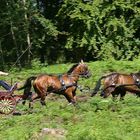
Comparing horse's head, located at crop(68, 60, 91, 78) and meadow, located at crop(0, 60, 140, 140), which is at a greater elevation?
horse's head, located at crop(68, 60, 91, 78)

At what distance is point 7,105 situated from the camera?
17078mm

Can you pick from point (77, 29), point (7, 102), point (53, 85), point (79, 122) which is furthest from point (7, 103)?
point (77, 29)

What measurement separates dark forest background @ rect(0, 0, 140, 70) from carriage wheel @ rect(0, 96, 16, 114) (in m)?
16.2

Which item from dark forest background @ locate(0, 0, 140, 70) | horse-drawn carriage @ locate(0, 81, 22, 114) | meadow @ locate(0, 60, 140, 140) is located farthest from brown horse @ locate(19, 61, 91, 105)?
dark forest background @ locate(0, 0, 140, 70)

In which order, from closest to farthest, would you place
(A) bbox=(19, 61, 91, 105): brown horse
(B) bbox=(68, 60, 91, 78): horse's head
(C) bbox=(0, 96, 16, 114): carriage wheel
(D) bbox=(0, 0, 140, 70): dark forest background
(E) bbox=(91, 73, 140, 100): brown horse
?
(C) bbox=(0, 96, 16, 114): carriage wheel, (E) bbox=(91, 73, 140, 100): brown horse, (A) bbox=(19, 61, 91, 105): brown horse, (B) bbox=(68, 60, 91, 78): horse's head, (D) bbox=(0, 0, 140, 70): dark forest background

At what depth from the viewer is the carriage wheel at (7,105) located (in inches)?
671

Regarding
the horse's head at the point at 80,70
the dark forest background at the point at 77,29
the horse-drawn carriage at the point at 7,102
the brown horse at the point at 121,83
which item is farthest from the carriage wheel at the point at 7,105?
the dark forest background at the point at 77,29

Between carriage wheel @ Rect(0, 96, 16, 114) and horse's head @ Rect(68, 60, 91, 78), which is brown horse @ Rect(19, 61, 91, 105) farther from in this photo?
carriage wheel @ Rect(0, 96, 16, 114)

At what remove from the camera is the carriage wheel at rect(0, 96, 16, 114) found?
17.0m

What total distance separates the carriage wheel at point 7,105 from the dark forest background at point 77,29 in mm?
16199

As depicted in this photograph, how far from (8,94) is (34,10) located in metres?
19.4

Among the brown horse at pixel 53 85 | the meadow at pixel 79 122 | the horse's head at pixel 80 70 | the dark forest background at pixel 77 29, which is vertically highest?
the dark forest background at pixel 77 29

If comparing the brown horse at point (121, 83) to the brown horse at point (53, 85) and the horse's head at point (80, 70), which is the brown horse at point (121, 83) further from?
the brown horse at point (53, 85)

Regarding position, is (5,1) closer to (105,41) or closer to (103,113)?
(105,41)
